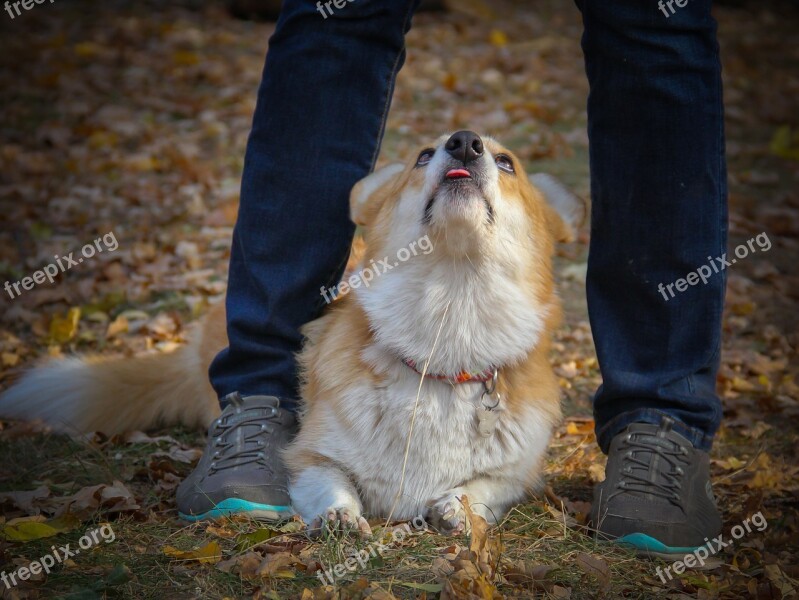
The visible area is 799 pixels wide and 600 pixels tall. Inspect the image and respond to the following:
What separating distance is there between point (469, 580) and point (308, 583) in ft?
1.24

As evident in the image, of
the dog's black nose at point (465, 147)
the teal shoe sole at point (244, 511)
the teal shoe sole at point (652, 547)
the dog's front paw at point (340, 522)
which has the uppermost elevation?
the dog's black nose at point (465, 147)

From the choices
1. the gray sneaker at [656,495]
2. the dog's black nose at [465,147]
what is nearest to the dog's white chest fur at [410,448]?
the gray sneaker at [656,495]

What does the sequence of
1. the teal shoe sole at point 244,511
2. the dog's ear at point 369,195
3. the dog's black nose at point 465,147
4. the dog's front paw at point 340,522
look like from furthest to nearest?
1. the dog's ear at point 369,195
2. the dog's black nose at point 465,147
3. the teal shoe sole at point 244,511
4. the dog's front paw at point 340,522

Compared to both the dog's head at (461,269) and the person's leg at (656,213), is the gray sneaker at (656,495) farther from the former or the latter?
the dog's head at (461,269)

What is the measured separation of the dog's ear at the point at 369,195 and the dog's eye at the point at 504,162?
335mm

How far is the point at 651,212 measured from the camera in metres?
2.25

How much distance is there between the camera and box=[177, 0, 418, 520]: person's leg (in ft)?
7.86

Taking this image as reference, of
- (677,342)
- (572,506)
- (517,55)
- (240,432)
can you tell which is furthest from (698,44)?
(517,55)

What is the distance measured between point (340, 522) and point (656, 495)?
34.4 inches

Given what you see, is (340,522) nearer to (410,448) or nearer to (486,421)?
(410,448)

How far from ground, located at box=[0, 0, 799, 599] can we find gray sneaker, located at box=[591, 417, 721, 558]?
69 mm

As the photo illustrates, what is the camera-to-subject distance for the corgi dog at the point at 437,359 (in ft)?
7.34

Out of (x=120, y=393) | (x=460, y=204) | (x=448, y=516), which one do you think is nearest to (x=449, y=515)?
(x=448, y=516)

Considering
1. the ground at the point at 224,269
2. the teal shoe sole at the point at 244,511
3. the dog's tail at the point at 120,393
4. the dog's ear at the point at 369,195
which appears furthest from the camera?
the dog's tail at the point at 120,393
